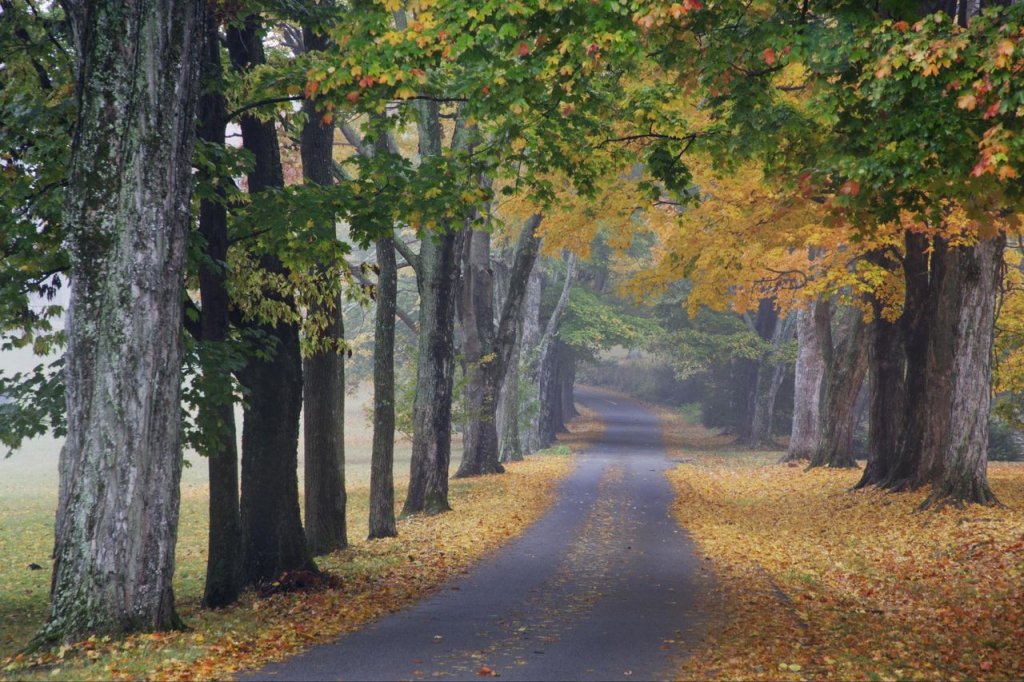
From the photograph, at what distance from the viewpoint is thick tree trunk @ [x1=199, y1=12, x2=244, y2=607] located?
10539mm

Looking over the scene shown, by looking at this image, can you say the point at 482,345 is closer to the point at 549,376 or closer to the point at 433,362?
the point at 433,362

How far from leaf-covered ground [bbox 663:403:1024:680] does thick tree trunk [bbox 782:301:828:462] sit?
993 centimetres

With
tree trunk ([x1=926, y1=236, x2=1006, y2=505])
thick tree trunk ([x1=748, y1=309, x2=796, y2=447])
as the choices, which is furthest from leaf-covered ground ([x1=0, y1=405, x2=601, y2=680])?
thick tree trunk ([x1=748, y1=309, x2=796, y2=447])

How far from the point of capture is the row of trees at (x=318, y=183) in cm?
819

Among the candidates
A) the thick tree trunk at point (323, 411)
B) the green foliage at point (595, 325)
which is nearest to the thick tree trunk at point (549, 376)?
the green foliage at point (595, 325)

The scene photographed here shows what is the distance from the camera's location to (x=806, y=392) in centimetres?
3275

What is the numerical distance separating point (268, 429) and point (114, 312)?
14.3 feet

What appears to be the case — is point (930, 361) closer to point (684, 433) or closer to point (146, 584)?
point (146, 584)

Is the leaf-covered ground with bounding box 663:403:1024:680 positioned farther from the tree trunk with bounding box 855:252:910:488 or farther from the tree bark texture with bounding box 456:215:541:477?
the tree bark texture with bounding box 456:215:541:477

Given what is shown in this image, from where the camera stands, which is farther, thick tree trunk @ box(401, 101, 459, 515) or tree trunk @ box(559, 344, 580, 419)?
tree trunk @ box(559, 344, 580, 419)

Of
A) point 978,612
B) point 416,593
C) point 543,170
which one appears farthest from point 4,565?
point 978,612

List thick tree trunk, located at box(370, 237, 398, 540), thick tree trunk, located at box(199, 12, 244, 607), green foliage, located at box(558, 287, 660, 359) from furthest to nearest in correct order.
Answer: green foliage, located at box(558, 287, 660, 359)
thick tree trunk, located at box(370, 237, 398, 540)
thick tree trunk, located at box(199, 12, 244, 607)

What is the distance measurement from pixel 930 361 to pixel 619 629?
1087cm

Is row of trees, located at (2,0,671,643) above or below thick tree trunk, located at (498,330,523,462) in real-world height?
above
